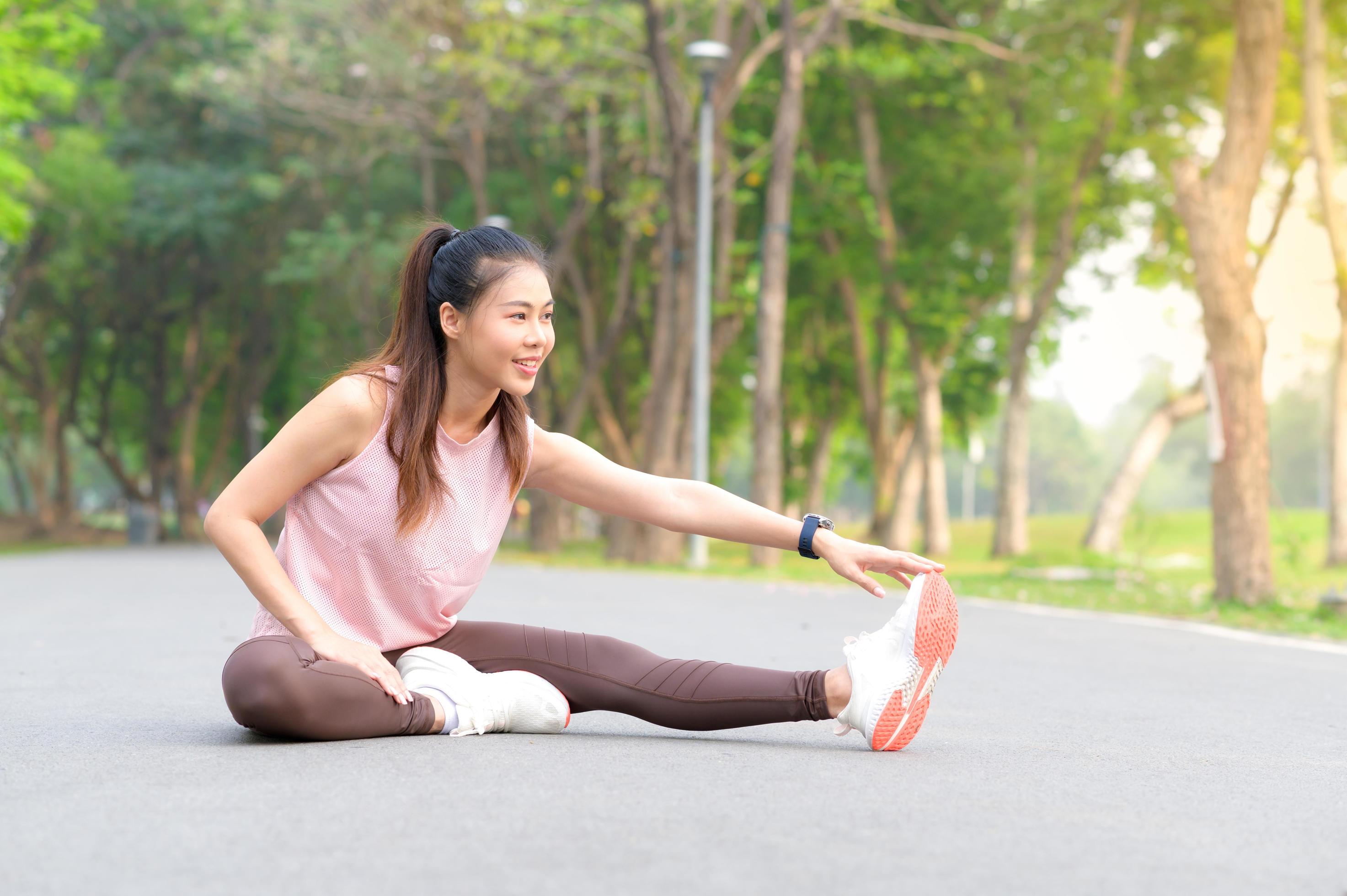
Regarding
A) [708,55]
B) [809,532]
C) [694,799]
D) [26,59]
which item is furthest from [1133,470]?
[694,799]

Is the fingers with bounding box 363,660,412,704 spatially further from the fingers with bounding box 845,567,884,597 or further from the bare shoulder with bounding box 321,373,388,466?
the fingers with bounding box 845,567,884,597

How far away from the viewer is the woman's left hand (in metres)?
4.11

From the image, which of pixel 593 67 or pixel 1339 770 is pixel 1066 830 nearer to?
pixel 1339 770

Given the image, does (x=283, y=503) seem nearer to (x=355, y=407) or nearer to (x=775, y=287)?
(x=355, y=407)

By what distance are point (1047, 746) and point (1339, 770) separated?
0.82m

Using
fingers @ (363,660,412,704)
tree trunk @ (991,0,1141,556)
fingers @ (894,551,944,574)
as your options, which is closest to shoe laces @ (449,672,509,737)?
fingers @ (363,660,412,704)

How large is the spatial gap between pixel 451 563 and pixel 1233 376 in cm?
945

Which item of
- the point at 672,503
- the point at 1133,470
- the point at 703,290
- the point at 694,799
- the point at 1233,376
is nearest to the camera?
the point at 694,799

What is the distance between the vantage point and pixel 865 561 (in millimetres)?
4188

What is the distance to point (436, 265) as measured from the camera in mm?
4328

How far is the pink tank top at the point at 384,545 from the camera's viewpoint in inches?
168

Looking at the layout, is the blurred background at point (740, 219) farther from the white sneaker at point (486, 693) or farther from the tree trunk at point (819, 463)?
the white sneaker at point (486, 693)

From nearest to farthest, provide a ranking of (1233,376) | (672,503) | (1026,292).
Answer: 1. (672,503)
2. (1233,376)
3. (1026,292)

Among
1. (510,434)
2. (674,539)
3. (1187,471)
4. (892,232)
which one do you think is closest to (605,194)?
(892,232)
